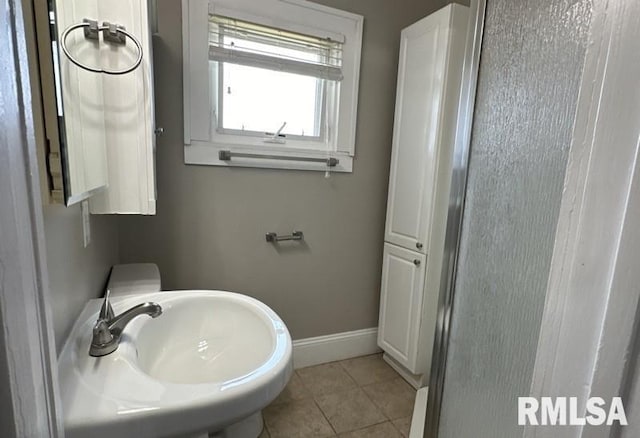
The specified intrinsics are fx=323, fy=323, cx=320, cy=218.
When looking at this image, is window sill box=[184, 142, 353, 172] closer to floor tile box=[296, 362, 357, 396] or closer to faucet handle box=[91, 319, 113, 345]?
faucet handle box=[91, 319, 113, 345]

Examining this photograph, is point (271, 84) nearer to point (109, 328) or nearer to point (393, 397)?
point (109, 328)

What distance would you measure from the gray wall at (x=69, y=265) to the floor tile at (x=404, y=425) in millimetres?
→ 1451

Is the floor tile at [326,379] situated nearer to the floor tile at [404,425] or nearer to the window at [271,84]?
the floor tile at [404,425]

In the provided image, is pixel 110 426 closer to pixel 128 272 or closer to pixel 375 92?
pixel 128 272

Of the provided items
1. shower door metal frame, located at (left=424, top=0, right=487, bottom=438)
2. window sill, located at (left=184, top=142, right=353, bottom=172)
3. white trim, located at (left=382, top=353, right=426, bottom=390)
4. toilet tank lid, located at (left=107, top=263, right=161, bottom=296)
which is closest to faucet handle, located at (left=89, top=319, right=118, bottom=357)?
Result: toilet tank lid, located at (left=107, top=263, right=161, bottom=296)

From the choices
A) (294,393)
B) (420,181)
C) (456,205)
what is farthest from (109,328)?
(420,181)

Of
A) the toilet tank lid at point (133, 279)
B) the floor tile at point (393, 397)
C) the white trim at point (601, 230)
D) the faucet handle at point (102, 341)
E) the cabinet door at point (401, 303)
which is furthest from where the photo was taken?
the cabinet door at point (401, 303)

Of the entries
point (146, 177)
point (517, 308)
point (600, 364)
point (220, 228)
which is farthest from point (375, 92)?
point (600, 364)

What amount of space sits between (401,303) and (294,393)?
78 cm

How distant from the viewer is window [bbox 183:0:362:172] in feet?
5.11

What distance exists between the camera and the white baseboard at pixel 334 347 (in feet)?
6.55

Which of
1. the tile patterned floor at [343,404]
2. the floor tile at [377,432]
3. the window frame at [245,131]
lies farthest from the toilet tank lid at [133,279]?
the floor tile at [377,432]

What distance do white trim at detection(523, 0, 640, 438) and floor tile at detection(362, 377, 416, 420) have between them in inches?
57.2

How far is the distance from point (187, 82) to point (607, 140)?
1612 mm
